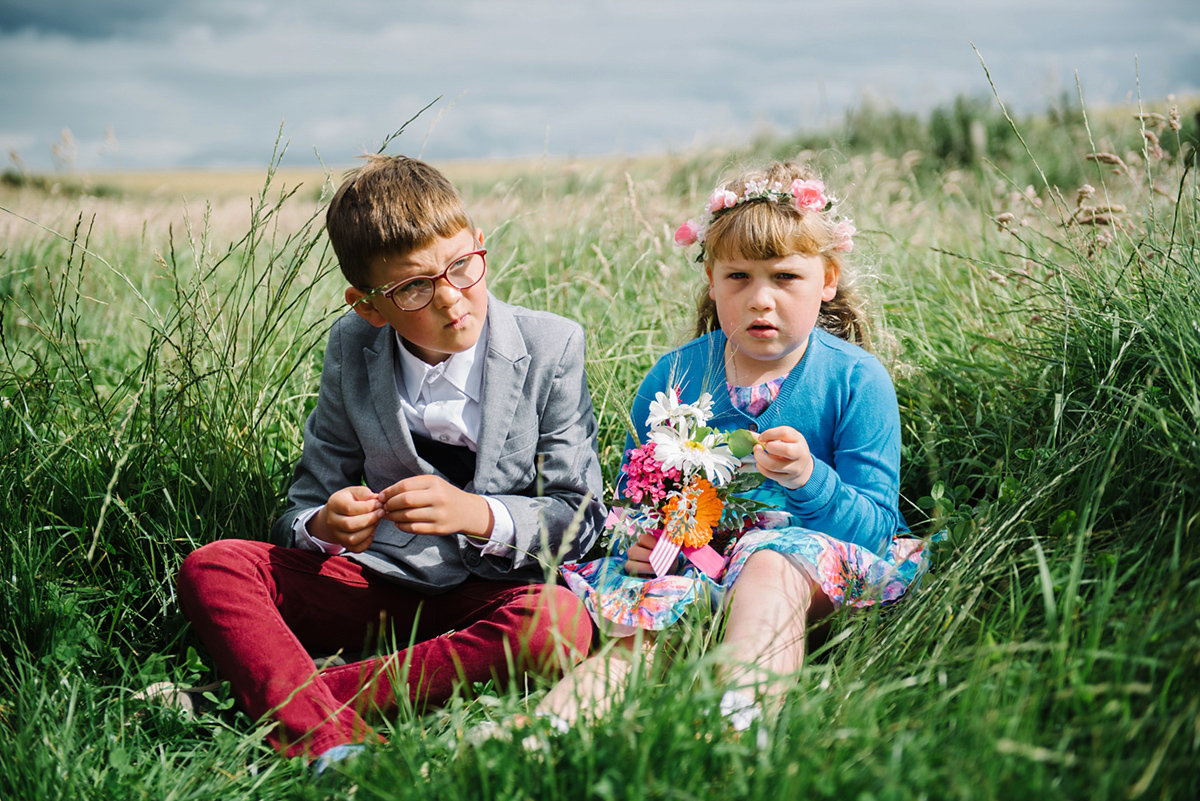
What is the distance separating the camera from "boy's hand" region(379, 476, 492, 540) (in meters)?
2.12

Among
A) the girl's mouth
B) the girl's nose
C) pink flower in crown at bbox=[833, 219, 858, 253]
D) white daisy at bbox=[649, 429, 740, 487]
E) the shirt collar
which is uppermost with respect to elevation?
pink flower in crown at bbox=[833, 219, 858, 253]

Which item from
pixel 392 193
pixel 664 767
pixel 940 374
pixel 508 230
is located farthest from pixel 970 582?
pixel 508 230

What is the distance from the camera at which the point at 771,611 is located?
80.8 inches

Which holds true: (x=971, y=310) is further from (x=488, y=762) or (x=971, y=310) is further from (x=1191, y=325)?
(x=488, y=762)

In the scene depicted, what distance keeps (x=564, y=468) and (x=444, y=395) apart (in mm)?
406

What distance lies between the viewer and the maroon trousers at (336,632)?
2020 mm

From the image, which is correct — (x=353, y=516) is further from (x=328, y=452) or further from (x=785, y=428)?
(x=785, y=428)

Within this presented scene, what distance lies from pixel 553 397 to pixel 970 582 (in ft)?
3.98

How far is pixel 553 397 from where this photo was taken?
8.29ft

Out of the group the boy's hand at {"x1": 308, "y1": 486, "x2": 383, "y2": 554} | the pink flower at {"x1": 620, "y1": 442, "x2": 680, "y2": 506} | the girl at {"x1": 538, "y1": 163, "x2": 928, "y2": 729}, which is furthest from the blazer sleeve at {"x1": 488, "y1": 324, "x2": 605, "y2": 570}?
the boy's hand at {"x1": 308, "y1": 486, "x2": 383, "y2": 554}

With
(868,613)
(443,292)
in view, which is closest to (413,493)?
(443,292)

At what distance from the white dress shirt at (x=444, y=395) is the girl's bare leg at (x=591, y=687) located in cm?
75

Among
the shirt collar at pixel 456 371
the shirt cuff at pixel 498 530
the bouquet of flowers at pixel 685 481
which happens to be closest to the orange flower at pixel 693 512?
the bouquet of flowers at pixel 685 481

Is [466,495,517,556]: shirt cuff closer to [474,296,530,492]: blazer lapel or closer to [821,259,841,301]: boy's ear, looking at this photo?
[474,296,530,492]: blazer lapel
